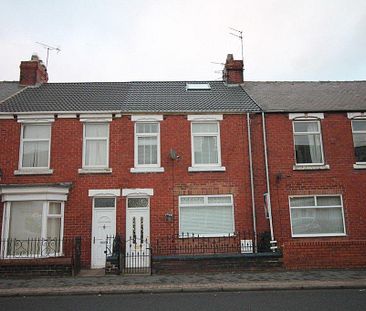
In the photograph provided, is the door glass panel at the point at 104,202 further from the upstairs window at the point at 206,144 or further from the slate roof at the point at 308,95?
the slate roof at the point at 308,95

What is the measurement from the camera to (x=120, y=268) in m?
12.8

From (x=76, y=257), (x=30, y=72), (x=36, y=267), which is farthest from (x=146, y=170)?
(x=30, y=72)

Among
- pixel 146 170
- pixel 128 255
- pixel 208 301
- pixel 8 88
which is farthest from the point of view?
pixel 8 88

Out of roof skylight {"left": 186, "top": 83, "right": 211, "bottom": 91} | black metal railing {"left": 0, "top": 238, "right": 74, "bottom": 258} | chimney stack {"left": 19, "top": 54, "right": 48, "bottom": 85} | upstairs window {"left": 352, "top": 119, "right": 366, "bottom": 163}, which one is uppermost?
chimney stack {"left": 19, "top": 54, "right": 48, "bottom": 85}

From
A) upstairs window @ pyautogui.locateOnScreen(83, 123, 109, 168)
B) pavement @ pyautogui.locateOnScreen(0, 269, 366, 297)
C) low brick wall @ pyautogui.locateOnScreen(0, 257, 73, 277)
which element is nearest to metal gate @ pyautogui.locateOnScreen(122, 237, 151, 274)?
pavement @ pyautogui.locateOnScreen(0, 269, 366, 297)

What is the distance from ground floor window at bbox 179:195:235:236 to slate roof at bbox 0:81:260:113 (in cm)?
389

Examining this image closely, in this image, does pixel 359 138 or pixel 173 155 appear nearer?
pixel 173 155

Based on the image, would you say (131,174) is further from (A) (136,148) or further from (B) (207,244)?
(B) (207,244)

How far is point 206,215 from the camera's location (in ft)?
50.0

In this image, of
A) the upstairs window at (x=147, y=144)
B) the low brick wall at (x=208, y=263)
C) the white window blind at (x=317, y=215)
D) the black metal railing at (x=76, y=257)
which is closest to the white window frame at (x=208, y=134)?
the upstairs window at (x=147, y=144)

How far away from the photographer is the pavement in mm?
10019

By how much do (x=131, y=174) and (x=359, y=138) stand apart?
1021 cm

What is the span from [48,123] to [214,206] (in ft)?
26.3

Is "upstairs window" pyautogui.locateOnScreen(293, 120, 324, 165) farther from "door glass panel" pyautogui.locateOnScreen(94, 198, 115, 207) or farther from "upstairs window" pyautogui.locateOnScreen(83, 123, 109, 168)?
"upstairs window" pyautogui.locateOnScreen(83, 123, 109, 168)
